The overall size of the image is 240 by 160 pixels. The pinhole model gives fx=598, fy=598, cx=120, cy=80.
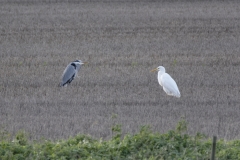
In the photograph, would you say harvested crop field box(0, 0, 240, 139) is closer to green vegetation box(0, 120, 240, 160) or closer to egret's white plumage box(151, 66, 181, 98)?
A: egret's white plumage box(151, 66, 181, 98)

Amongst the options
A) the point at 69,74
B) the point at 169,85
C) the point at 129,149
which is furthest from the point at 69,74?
the point at 129,149

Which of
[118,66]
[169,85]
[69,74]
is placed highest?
[118,66]

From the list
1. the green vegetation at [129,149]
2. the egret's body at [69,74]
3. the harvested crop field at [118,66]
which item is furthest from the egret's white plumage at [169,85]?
the green vegetation at [129,149]

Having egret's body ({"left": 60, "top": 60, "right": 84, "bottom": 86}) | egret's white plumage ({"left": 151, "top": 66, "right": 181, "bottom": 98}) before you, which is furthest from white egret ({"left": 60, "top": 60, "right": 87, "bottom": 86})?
egret's white plumage ({"left": 151, "top": 66, "right": 181, "bottom": 98})

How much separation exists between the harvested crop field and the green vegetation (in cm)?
86

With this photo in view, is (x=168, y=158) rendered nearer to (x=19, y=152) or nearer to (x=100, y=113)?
(x=19, y=152)

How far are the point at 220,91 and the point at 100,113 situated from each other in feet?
10.3

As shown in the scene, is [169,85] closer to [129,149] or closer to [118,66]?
[118,66]

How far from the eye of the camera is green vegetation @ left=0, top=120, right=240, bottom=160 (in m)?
7.34

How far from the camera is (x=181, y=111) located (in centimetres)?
1122

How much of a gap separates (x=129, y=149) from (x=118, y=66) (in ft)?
27.2

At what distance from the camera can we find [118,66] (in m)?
15.8

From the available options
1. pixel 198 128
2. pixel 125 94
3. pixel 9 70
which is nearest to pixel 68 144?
pixel 198 128

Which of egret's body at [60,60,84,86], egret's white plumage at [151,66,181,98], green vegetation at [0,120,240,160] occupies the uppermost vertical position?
egret's body at [60,60,84,86]
